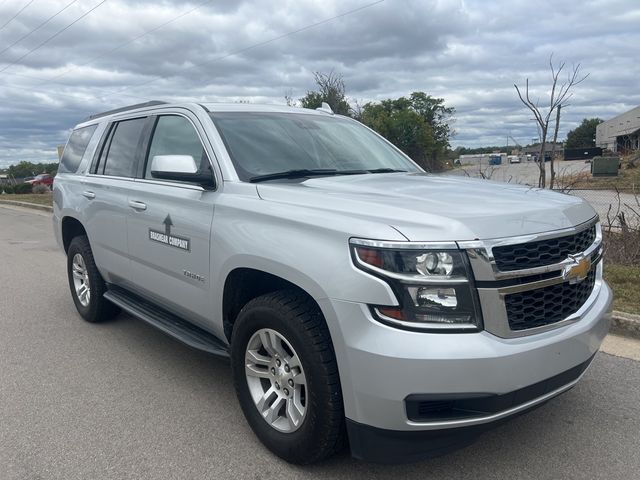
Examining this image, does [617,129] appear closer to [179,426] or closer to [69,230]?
[69,230]

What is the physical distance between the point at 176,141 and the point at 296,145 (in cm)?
90

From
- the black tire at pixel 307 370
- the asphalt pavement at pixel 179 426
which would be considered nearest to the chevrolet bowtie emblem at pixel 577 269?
Answer: the asphalt pavement at pixel 179 426

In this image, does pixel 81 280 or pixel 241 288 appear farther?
pixel 81 280

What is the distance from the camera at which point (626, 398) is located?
12.1ft

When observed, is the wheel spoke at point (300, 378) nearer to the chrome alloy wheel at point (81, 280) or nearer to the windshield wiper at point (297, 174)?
the windshield wiper at point (297, 174)

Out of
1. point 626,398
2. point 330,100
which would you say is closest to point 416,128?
point 330,100

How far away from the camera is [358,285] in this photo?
246 centimetres

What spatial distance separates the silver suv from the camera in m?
2.40

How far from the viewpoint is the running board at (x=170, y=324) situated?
3.59 metres

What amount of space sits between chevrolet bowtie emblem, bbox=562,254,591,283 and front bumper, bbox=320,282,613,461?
299 millimetres

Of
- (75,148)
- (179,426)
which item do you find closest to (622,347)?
(179,426)

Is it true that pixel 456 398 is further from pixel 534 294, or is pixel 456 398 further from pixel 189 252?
pixel 189 252

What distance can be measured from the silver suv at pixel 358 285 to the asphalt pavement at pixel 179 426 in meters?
0.37

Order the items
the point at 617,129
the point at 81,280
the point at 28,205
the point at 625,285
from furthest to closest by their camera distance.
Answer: the point at 617,129 → the point at 28,205 → the point at 625,285 → the point at 81,280
